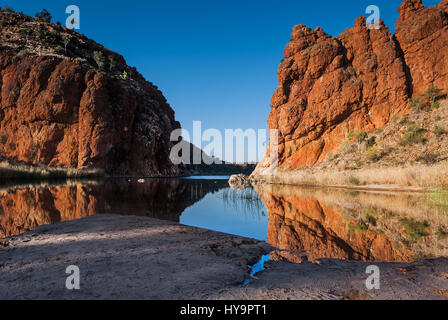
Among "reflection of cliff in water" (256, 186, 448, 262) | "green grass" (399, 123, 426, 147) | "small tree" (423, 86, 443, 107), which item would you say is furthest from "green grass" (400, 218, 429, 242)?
"small tree" (423, 86, 443, 107)

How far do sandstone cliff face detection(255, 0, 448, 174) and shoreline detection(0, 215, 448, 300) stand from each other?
37.0 metres

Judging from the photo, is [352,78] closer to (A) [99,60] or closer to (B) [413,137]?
(B) [413,137]

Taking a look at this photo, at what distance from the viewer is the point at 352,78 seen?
3944 cm

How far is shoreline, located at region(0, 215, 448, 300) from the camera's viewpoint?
2.50 metres

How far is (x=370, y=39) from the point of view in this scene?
40.6 m

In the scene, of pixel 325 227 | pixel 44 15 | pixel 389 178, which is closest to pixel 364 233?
pixel 325 227

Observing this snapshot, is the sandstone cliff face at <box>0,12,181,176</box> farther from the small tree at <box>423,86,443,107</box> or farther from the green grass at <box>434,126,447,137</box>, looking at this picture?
the small tree at <box>423,86,443,107</box>

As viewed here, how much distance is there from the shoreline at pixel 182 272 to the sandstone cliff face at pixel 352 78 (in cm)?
3696

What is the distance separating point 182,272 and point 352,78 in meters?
44.6

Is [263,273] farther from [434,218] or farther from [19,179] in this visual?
[19,179]

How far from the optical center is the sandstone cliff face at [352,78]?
119 ft

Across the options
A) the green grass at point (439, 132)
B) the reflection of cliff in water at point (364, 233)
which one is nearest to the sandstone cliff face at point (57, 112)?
the reflection of cliff in water at point (364, 233)

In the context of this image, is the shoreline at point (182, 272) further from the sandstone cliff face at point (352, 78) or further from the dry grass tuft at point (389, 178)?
the sandstone cliff face at point (352, 78)
